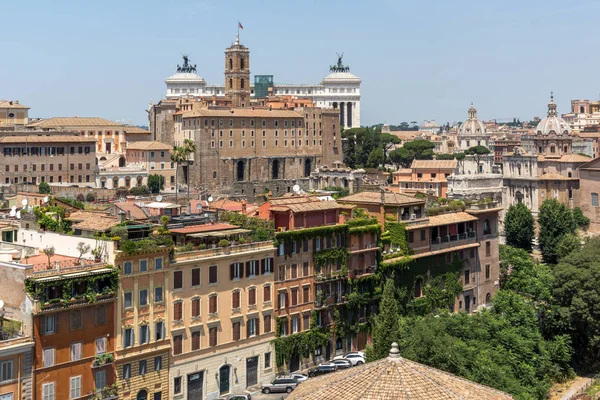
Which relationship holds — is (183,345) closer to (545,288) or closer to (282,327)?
(282,327)

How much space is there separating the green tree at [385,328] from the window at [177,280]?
387 inches

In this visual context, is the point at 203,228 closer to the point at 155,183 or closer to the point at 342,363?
the point at 342,363

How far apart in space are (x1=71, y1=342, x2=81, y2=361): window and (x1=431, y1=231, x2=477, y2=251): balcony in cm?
2491

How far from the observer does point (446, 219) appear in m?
57.8

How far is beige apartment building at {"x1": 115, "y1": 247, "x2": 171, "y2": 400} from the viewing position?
40250 mm

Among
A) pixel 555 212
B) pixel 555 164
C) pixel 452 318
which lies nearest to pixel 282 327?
pixel 452 318

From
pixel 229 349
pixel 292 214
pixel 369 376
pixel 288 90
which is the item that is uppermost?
pixel 288 90

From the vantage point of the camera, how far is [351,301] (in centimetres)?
5134

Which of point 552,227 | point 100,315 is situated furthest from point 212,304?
point 552,227

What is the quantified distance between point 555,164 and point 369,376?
270 feet

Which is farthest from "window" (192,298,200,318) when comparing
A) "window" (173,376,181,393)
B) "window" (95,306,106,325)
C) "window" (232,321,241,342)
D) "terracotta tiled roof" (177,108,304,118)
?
"terracotta tiled roof" (177,108,304,118)

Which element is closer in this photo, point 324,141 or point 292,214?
point 292,214

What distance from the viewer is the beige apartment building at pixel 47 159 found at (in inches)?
3770

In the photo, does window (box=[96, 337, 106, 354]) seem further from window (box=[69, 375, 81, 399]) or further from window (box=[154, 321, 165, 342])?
window (box=[154, 321, 165, 342])
